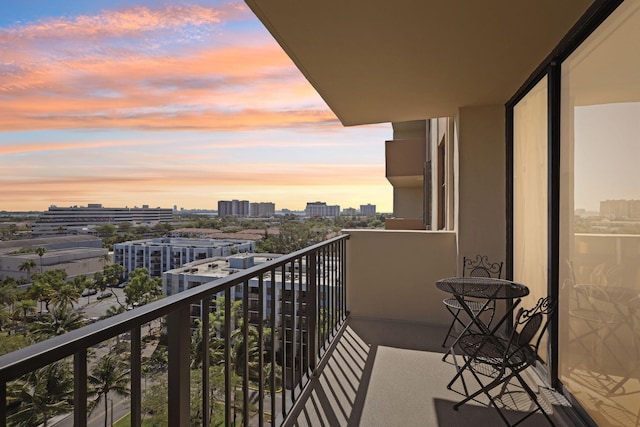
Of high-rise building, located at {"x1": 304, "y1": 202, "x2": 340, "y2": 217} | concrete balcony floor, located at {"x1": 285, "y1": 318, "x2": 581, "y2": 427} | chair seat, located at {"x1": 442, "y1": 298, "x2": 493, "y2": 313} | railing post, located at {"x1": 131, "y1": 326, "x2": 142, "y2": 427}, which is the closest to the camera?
railing post, located at {"x1": 131, "y1": 326, "x2": 142, "y2": 427}

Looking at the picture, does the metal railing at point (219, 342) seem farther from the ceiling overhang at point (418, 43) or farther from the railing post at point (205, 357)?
the ceiling overhang at point (418, 43)

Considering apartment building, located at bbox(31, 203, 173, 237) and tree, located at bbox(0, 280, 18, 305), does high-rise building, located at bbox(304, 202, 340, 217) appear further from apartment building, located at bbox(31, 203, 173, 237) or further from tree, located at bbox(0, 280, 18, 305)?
tree, located at bbox(0, 280, 18, 305)

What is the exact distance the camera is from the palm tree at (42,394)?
697 millimetres

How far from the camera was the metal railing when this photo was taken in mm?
765

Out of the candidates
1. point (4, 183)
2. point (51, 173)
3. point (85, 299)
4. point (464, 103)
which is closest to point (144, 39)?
point (51, 173)

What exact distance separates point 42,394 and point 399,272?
3754mm

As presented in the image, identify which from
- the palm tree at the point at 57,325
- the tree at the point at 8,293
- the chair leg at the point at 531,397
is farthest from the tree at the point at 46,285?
the chair leg at the point at 531,397

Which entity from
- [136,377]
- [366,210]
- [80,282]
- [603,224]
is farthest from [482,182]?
[366,210]

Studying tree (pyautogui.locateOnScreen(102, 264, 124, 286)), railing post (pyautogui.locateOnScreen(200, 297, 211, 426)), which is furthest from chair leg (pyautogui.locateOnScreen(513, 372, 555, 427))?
tree (pyautogui.locateOnScreen(102, 264, 124, 286))

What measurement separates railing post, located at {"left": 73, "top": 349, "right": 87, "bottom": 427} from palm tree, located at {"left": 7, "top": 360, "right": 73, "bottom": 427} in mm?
24

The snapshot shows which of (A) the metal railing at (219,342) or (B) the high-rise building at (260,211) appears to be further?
(B) the high-rise building at (260,211)

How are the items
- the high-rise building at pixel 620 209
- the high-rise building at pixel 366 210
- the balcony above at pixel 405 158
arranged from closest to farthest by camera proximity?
1. the high-rise building at pixel 620 209
2. the balcony above at pixel 405 158
3. the high-rise building at pixel 366 210

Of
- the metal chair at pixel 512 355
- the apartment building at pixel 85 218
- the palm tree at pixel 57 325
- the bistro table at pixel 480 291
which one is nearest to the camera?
the palm tree at pixel 57 325

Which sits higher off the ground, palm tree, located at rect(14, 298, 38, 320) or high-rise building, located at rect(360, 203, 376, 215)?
high-rise building, located at rect(360, 203, 376, 215)
